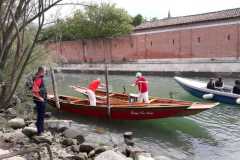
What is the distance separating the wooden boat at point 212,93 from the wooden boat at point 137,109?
3.96 m

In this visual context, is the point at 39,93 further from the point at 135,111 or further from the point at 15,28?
the point at 135,111

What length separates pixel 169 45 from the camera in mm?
36750

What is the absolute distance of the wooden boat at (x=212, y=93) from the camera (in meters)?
16.8

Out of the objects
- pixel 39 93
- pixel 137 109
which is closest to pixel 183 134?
pixel 137 109

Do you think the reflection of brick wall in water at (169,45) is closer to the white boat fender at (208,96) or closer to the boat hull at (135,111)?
the white boat fender at (208,96)

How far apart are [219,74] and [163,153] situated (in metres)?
19.6

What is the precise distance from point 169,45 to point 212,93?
19135mm

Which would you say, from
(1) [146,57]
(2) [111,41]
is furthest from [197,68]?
(2) [111,41]

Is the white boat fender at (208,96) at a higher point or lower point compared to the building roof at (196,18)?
lower

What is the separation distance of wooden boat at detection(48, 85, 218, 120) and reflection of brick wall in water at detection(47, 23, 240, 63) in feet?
32.7

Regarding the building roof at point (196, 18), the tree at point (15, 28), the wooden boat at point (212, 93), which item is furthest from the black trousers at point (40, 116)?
the building roof at point (196, 18)

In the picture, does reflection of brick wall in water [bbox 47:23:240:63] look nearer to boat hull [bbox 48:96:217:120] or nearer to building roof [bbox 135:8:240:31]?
building roof [bbox 135:8:240:31]

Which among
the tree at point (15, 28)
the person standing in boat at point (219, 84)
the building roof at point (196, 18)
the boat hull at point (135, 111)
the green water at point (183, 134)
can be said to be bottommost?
the green water at point (183, 134)

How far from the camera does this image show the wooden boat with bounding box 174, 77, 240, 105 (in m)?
16.8
